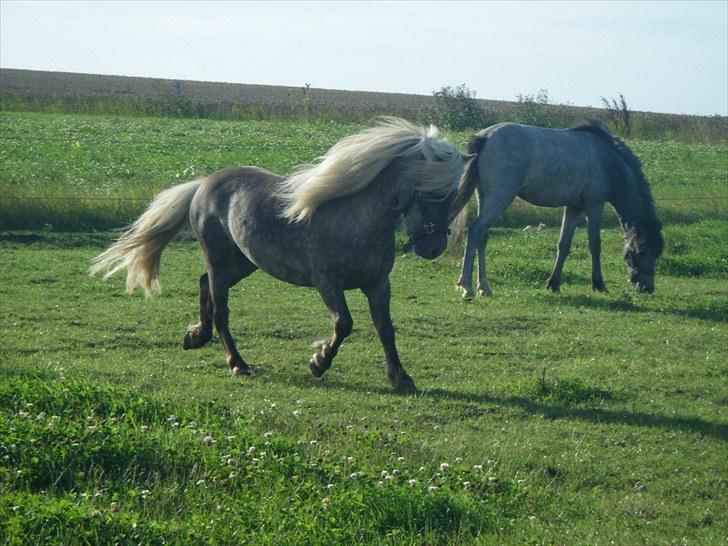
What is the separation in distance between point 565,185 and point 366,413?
274 inches

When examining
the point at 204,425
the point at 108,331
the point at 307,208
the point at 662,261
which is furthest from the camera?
the point at 662,261

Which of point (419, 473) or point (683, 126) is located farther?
point (683, 126)

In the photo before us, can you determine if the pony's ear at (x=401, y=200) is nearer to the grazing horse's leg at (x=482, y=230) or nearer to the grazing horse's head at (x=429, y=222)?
the grazing horse's head at (x=429, y=222)

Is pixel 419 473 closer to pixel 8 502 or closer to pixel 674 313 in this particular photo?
pixel 8 502

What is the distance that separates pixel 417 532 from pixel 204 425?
1.95 metres

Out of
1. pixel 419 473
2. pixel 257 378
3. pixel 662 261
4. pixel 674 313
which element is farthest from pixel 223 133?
pixel 419 473

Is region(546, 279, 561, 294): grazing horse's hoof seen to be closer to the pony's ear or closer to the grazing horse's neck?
the grazing horse's neck

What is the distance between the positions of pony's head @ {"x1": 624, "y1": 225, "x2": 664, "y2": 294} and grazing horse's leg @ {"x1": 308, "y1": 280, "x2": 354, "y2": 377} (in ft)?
22.5

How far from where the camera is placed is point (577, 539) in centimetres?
572

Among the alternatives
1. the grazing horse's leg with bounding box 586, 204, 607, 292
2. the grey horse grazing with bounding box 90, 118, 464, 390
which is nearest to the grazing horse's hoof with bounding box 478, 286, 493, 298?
the grazing horse's leg with bounding box 586, 204, 607, 292

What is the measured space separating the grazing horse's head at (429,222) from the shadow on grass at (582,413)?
1.16 m

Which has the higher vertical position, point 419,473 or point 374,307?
point 374,307

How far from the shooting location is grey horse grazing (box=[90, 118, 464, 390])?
330 inches

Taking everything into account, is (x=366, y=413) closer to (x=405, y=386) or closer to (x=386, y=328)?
(x=405, y=386)
